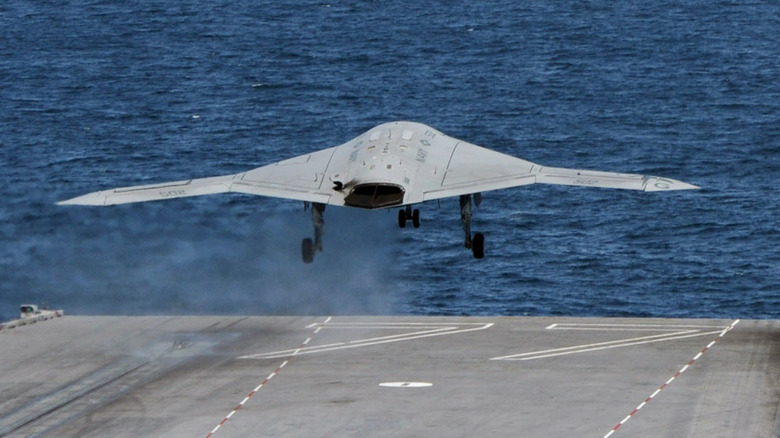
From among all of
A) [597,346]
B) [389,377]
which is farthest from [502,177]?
[597,346]

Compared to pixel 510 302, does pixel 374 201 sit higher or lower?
higher

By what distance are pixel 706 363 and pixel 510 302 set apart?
5367cm

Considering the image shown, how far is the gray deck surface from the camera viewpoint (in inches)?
3703

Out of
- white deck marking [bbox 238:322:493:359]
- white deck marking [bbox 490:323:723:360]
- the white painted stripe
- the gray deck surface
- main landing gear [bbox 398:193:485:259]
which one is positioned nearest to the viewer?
main landing gear [bbox 398:193:485:259]

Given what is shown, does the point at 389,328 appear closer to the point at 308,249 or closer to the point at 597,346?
the point at 597,346

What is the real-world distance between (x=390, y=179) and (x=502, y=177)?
9.37m

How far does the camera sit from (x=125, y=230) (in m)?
170

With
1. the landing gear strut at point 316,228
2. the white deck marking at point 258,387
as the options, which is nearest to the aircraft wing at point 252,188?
the landing gear strut at point 316,228

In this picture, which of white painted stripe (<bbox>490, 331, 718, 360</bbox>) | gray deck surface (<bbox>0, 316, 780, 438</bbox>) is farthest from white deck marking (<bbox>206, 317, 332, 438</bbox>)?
white painted stripe (<bbox>490, 331, 718, 360</bbox>)

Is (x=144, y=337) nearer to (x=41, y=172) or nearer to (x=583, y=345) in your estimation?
(x=583, y=345)

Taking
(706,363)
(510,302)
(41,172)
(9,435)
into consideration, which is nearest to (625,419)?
(706,363)

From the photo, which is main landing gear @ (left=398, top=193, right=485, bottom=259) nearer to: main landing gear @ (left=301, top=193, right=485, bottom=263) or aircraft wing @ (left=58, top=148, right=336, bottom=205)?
main landing gear @ (left=301, top=193, right=485, bottom=263)

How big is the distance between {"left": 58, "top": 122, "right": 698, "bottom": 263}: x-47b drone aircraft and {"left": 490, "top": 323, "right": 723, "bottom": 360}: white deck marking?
17089 millimetres

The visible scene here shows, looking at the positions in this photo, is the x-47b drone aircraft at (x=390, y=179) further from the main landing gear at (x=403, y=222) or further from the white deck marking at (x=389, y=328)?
the white deck marking at (x=389, y=328)
